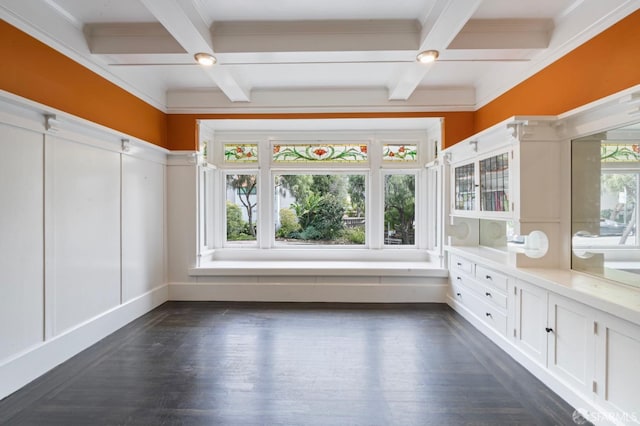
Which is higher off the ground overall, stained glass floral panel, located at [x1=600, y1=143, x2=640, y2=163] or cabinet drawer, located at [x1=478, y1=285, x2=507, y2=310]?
stained glass floral panel, located at [x1=600, y1=143, x2=640, y2=163]

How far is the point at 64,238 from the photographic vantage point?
8.27 feet

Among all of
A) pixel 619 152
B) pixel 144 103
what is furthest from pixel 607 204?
pixel 144 103

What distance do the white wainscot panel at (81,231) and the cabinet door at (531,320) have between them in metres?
3.83

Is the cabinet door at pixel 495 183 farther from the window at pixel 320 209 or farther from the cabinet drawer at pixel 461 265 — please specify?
the window at pixel 320 209

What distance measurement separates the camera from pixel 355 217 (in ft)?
15.7

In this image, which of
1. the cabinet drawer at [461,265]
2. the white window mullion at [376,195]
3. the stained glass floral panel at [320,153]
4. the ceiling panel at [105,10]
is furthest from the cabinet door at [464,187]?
the ceiling panel at [105,10]

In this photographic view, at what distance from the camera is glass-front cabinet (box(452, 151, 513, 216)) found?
280 centimetres

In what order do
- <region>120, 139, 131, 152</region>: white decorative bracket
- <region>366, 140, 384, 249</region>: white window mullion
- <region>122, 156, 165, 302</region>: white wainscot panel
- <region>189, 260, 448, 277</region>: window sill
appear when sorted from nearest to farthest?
<region>120, 139, 131, 152</region>: white decorative bracket → <region>122, 156, 165, 302</region>: white wainscot panel → <region>189, 260, 448, 277</region>: window sill → <region>366, 140, 384, 249</region>: white window mullion

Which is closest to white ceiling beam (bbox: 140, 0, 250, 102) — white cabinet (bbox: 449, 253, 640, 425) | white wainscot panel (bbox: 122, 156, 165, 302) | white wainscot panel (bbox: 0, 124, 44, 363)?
white wainscot panel (bbox: 0, 124, 44, 363)

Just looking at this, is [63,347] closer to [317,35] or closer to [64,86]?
[64,86]

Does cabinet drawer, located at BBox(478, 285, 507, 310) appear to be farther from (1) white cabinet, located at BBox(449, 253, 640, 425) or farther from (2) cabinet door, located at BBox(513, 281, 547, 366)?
(2) cabinet door, located at BBox(513, 281, 547, 366)

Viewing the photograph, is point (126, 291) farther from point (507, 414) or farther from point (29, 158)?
point (507, 414)

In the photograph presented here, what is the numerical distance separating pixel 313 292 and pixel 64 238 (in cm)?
269

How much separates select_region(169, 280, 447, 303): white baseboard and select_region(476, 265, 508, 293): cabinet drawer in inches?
33.1
